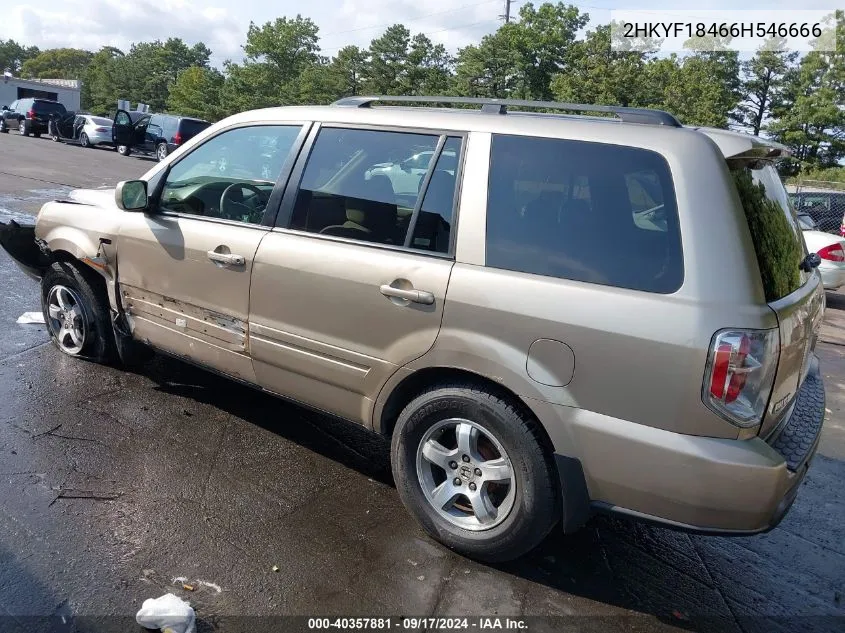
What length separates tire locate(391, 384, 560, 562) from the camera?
2.91 m

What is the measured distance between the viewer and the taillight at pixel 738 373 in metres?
2.51

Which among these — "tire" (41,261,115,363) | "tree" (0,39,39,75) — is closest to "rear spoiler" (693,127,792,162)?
"tire" (41,261,115,363)

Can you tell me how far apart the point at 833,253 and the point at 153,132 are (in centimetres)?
2332

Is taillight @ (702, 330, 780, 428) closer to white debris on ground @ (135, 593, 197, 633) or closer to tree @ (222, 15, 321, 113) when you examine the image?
white debris on ground @ (135, 593, 197, 633)

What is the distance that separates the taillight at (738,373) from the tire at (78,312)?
3.88 meters

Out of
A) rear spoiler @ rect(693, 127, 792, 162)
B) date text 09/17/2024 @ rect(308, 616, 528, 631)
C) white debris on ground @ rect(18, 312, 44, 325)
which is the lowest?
date text 09/17/2024 @ rect(308, 616, 528, 631)

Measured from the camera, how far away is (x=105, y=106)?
273ft

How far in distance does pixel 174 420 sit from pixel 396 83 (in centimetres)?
4036

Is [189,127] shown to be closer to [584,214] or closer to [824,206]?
[824,206]

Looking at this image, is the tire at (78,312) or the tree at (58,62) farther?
the tree at (58,62)

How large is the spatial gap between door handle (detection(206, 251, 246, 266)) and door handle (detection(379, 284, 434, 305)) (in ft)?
3.15

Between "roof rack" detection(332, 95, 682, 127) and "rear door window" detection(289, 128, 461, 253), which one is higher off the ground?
"roof rack" detection(332, 95, 682, 127)

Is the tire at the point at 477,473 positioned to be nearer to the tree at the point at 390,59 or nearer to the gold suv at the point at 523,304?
the gold suv at the point at 523,304

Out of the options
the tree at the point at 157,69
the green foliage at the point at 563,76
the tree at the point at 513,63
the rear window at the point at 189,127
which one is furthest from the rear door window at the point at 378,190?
the tree at the point at 157,69
